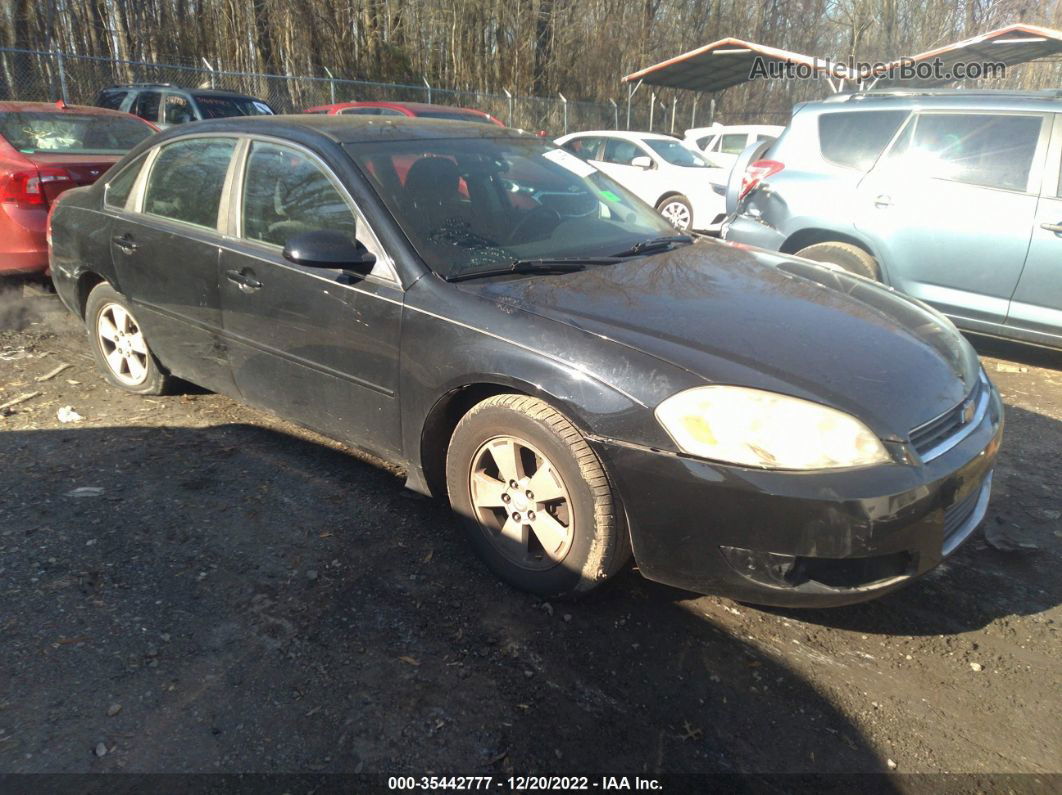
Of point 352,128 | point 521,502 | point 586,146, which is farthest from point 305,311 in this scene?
point 586,146

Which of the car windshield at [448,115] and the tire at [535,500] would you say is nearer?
the tire at [535,500]

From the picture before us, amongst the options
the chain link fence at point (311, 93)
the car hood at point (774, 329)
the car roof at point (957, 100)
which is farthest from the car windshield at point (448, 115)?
the car hood at point (774, 329)

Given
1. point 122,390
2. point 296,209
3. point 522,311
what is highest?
point 296,209

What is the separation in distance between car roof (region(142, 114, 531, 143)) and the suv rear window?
3030 millimetres

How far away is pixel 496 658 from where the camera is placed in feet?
8.43

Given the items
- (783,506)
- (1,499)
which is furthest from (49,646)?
(783,506)

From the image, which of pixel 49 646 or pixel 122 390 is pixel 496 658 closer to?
pixel 49 646

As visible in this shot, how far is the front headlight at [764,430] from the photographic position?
2346mm

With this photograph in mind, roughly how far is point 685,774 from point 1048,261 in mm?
4468

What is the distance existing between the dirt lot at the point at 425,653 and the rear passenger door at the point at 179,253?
2.39 feet

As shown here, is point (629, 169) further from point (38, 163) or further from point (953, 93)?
point (38, 163)

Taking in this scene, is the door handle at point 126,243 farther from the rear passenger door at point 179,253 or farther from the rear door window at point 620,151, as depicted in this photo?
the rear door window at point 620,151

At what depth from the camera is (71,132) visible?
6.98m

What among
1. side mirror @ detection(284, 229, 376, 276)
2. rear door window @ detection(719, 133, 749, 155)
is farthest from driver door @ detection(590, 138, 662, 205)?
side mirror @ detection(284, 229, 376, 276)
